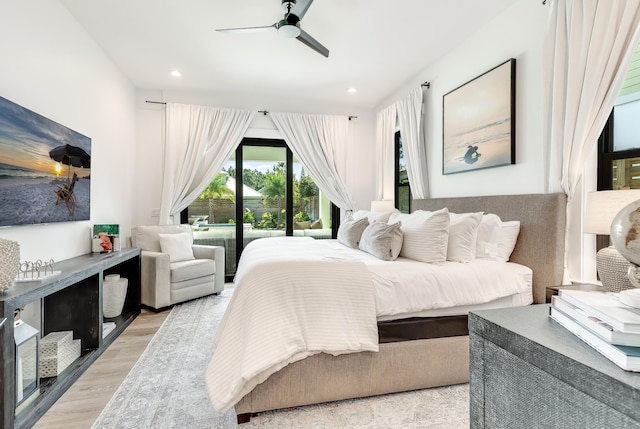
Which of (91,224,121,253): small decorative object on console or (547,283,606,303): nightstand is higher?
(91,224,121,253): small decorative object on console

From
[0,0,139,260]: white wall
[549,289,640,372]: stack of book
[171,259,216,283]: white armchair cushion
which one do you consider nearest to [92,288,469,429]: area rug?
[549,289,640,372]: stack of book

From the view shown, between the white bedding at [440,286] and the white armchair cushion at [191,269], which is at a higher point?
the white bedding at [440,286]

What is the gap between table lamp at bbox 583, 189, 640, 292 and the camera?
1.51 meters

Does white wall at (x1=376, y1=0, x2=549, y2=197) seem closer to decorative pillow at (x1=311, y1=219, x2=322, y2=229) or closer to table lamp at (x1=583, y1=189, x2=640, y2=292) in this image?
table lamp at (x1=583, y1=189, x2=640, y2=292)

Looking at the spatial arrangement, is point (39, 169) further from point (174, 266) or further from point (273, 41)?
point (273, 41)

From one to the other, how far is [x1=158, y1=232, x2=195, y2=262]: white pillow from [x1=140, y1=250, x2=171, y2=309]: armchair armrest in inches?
9.6

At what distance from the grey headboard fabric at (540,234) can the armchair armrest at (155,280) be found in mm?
3381

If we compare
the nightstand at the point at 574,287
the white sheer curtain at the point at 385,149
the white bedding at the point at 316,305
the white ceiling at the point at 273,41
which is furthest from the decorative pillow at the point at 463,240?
the white sheer curtain at the point at 385,149

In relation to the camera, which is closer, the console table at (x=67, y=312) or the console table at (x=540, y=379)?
the console table at (x=540, y=379)

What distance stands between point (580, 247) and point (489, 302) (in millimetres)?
752

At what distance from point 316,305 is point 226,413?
31.5 inches

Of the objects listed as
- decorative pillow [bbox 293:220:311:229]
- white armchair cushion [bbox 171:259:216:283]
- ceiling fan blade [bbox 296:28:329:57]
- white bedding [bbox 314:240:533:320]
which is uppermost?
ceiling fan blade [bbox 296:28:329:57]

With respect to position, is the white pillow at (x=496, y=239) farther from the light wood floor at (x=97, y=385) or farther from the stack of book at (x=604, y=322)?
the light wood floor at (x=97, y=385)

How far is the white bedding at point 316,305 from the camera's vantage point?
5.31ft
